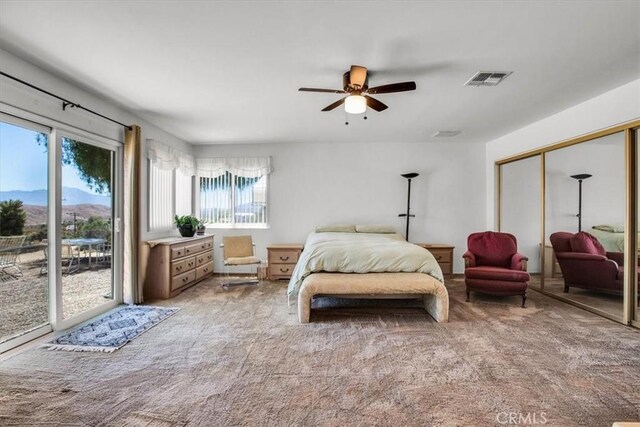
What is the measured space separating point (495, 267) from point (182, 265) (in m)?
4.54

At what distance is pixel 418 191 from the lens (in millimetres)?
5871

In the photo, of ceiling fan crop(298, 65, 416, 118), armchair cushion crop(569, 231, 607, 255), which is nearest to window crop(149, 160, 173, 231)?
ceiling fan crop(298, 65, 416, 118)

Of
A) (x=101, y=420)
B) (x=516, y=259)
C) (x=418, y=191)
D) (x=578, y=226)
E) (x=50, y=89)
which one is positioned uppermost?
(x=50, y=89)

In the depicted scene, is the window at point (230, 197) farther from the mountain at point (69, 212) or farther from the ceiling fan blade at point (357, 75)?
the ceiling fan blade at point (357, 75)

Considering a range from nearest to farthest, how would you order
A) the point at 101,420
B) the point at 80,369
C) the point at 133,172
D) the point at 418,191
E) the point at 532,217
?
the point at 101,420 < the point at 80,369 < the point at 133,172 < the point at 532,217 < the point at 418,191

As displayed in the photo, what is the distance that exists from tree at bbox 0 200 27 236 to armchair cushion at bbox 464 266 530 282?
495 cm

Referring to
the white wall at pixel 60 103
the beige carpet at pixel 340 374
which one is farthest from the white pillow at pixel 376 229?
the white wall at pixel 60 103

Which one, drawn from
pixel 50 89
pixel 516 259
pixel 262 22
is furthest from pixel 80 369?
pixel 516 259

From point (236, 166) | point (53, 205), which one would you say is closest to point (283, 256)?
point (236, 166)

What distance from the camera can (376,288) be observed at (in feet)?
10.8

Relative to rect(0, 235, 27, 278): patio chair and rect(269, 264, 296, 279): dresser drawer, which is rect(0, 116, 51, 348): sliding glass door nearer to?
rect(0, 235, 27, 278): patio chair

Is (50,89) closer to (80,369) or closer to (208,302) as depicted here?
(80,369)

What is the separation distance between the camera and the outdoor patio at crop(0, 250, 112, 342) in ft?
8.73

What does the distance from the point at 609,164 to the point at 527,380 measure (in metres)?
2.88
